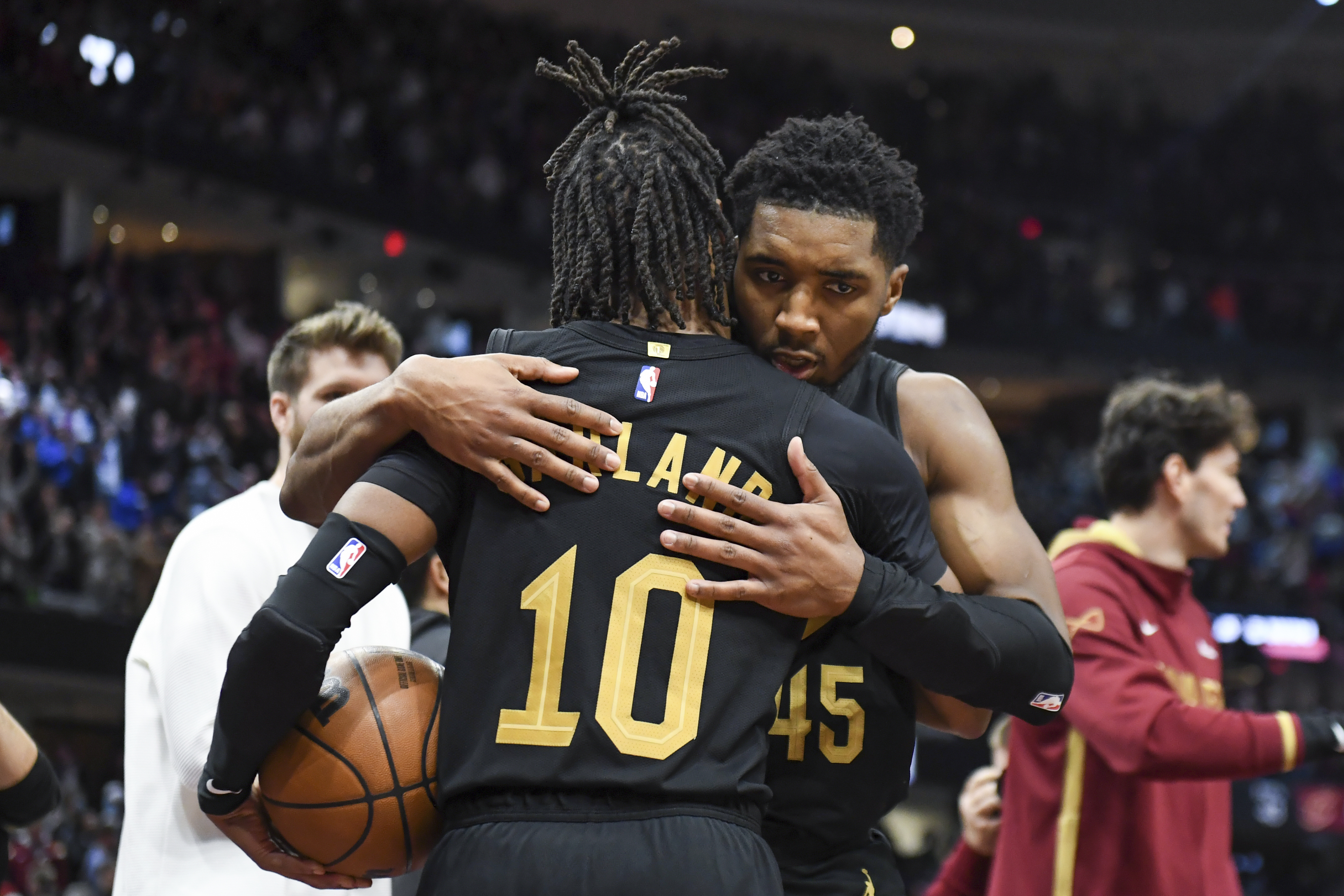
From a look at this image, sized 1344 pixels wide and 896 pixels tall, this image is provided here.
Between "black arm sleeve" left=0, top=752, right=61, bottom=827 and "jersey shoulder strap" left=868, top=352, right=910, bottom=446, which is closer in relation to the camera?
"jersey shoulder strap" left=868, top=352, right=910, bottom=446

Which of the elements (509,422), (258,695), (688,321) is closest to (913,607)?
(688,321)

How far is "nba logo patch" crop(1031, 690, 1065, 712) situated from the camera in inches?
89.0

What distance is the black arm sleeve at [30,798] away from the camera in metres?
2.75

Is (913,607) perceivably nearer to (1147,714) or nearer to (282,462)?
(1147,714)

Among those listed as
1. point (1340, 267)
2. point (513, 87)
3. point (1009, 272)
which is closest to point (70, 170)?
point (513, 87)

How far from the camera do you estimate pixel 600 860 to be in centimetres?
185

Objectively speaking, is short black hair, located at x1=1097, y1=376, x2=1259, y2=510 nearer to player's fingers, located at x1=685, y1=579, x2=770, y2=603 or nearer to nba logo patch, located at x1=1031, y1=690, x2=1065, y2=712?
nba logo patch, located at x1=1031, y1=690, x2=1065, y2=712

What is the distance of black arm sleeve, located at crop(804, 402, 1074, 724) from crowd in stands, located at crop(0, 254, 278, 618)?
9034 millimetres

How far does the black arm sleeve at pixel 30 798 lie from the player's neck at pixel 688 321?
161cm

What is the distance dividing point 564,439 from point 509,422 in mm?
91

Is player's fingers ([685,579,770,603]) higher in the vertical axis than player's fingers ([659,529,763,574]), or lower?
lower

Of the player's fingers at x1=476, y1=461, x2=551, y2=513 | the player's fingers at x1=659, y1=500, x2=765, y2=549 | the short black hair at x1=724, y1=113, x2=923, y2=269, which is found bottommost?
the player's fingers at x1=659, y1=500, x2=765, y2=549

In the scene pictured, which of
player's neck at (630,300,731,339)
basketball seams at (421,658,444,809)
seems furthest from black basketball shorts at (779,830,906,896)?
player's neck at (630,300,731,339)

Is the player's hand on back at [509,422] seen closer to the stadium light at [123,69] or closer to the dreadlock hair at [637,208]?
the dreadlock hair at [637,208]
